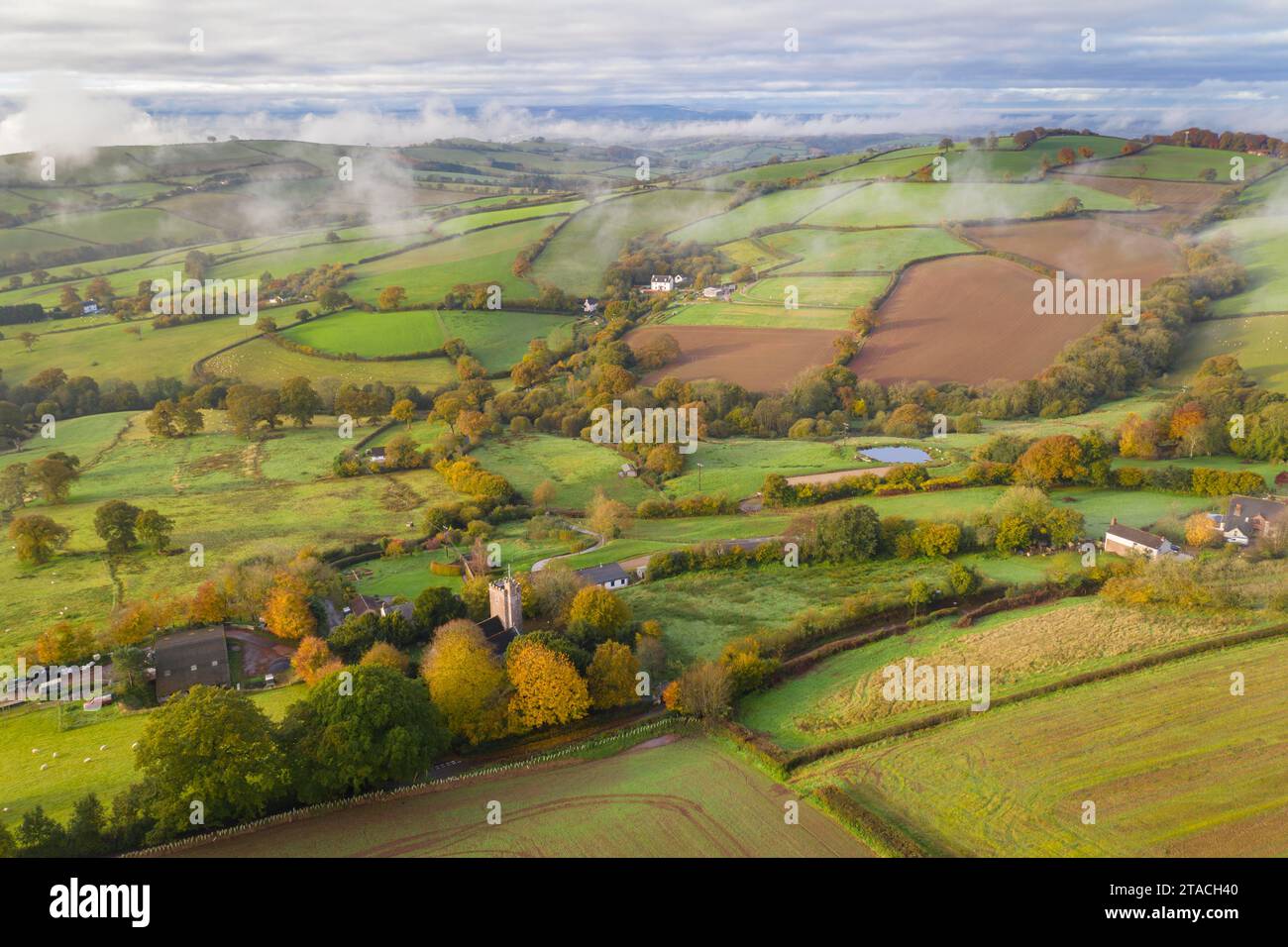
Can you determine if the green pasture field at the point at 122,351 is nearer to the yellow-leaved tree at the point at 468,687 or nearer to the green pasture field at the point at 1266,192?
the yellow-leaved tree at the point at 468,687

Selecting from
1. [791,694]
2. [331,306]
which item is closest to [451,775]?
[791,694]

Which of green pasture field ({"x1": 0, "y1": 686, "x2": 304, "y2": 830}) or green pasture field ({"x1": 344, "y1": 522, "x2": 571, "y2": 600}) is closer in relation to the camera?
green pasture field ({"x1": 0, "y1": 686, "x2": 304, "y2": 830})

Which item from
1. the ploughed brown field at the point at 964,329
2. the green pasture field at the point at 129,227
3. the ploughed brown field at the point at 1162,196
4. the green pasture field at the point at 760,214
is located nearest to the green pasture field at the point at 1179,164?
the ploughed brown field at the point at 1162,196

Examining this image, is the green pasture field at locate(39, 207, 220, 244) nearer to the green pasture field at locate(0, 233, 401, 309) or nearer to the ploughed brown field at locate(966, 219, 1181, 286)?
the green pasture field at locate(0, 233, 401, 309)

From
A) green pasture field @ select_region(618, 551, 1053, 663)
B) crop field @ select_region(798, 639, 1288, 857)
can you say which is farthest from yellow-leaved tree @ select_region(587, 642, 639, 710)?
crop field @ select_region(798, 639, 1288, 857)

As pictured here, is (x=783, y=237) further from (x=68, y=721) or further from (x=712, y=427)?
(x=68, y=721)

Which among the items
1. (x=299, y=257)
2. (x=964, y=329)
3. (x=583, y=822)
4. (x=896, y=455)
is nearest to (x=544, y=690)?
(x=583, y=822)
